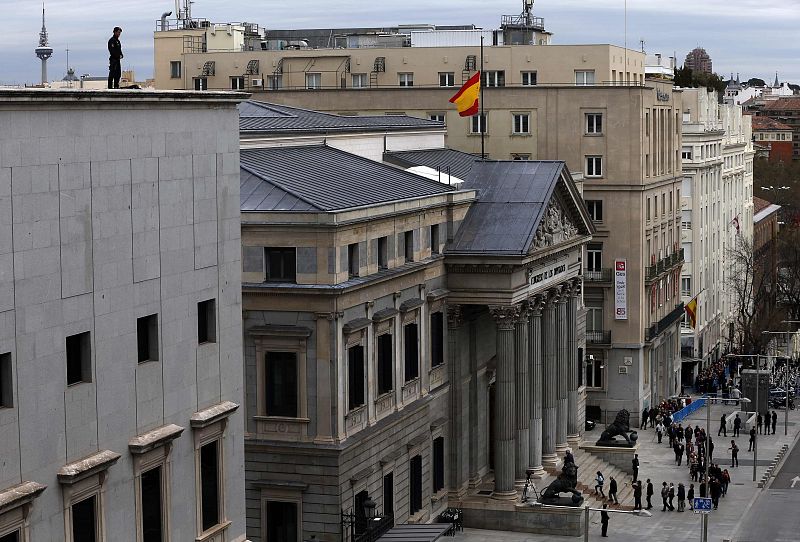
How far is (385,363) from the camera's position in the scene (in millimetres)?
68125

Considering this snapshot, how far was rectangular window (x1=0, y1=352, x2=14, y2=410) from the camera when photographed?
37.6 meters

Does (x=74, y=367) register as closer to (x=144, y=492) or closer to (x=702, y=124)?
(x=144, y=492)

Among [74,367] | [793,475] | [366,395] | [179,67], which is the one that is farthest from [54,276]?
[179,67]

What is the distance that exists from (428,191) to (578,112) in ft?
129

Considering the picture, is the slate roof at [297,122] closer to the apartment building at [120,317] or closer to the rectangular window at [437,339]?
the rectangular window at [437,339]

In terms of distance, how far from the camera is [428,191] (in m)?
74.6

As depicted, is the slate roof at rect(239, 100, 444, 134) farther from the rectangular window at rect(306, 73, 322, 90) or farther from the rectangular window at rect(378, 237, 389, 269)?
the rectangular window at rect(306, 73, 322, 90)

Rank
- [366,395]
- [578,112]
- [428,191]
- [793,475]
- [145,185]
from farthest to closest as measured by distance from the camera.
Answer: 1. [578,112]
2. [793,475]
3. [428,191]
4. [366,395]
5. [145,185]

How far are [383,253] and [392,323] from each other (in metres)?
3.04

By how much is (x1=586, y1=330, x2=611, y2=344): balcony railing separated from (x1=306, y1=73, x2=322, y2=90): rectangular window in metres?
28.8

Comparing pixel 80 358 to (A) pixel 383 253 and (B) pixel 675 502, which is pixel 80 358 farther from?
(B) pixel 675 502

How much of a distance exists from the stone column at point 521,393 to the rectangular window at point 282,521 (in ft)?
56.2

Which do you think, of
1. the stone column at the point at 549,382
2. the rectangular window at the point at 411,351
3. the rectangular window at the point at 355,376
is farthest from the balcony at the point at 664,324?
the rectangular window at the point at 355,376

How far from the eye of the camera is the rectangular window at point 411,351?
70.8 m
